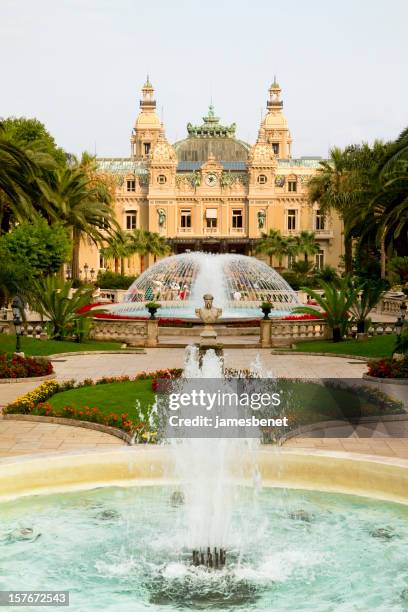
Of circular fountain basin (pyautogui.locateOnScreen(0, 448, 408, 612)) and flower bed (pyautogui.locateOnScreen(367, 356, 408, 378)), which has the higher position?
flower bed (pyautogui.locateOnScreen(367, 356, 408, 378))

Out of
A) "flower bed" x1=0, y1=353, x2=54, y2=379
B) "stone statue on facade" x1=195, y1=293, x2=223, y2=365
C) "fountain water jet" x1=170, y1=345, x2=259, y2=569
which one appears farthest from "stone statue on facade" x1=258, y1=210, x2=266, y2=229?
"fountain water jet" x1=170, y1=345, x2=259, y2=569

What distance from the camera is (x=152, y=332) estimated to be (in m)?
26.8

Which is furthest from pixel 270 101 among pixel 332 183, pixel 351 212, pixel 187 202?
pixel 351 212

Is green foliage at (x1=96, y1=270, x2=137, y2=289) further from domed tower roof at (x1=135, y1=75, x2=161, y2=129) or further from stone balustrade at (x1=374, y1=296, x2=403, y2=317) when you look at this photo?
domed tower roof at (x1=135, y1=75, x2=161, y2=129)

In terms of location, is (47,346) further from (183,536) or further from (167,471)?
(183,536)

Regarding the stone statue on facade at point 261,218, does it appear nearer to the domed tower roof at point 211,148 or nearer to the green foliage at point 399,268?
the domed tower roof at point 211,148

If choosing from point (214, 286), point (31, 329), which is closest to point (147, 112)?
point (214, 286)

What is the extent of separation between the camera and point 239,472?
380 inches

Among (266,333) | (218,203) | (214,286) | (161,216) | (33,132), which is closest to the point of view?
(266,333)

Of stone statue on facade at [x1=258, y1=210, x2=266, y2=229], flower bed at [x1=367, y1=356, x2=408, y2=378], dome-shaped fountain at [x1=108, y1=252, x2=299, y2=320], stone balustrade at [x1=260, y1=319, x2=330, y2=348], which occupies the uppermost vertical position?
stone statue on facade at [x1=258, y1=210, x2=266, y2=229]

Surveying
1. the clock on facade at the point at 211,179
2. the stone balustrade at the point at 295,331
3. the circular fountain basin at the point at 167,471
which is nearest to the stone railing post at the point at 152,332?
the stone balustrade at the point at 295,331

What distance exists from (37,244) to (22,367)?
16872mm

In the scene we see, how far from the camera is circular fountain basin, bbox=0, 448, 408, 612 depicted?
722 cm

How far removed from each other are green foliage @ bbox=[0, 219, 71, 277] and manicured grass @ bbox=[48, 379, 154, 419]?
17.4 meters
